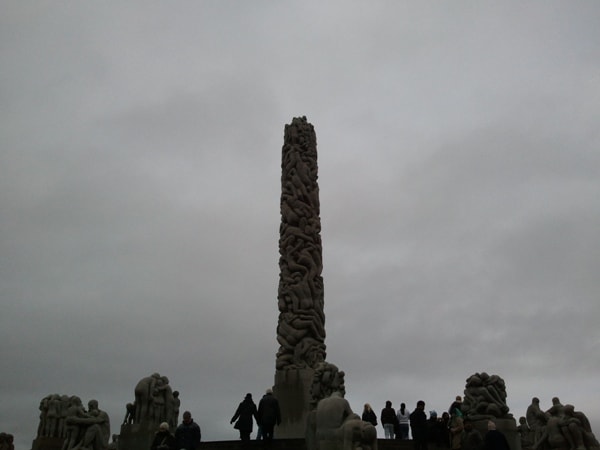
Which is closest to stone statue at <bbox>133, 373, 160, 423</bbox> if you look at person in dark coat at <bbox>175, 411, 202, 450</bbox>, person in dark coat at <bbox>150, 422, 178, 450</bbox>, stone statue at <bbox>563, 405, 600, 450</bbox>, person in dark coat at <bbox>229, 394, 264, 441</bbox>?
person in dark coat at <bbox>229, 394, 264, 441</bbox>

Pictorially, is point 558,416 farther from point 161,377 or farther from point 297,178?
point 297,178

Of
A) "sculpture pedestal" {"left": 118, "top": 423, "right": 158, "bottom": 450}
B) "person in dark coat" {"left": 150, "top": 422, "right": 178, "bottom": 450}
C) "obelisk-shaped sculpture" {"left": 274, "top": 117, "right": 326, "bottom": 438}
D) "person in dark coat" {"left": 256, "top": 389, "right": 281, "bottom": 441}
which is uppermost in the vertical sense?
"obelisk-shaped sculpture" {"left": 274, "top": 117, "right": 326, "bottom": 438}

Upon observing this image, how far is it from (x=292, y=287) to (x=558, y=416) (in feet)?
23.4

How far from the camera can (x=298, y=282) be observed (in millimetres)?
16438

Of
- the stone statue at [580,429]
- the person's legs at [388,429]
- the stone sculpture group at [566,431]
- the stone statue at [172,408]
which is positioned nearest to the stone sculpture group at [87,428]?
the stone statue at [172,408]

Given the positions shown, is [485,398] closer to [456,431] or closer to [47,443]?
[456,431]

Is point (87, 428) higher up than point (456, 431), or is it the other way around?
point (87, 428)

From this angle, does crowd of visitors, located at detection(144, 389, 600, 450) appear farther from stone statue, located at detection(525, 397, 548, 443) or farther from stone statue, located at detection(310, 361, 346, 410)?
stone statue, located at detection(310, 361, 346, 410)

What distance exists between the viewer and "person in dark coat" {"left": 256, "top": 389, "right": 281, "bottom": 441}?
1316cm

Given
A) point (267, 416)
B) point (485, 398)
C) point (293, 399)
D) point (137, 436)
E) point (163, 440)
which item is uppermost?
point (293, 399)

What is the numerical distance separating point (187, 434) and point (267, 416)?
119 inches

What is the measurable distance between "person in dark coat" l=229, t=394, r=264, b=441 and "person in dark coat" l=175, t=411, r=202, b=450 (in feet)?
9.46

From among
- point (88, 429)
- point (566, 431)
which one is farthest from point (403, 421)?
Result: point (88, 429)

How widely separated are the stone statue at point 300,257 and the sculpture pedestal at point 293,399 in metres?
0.25
